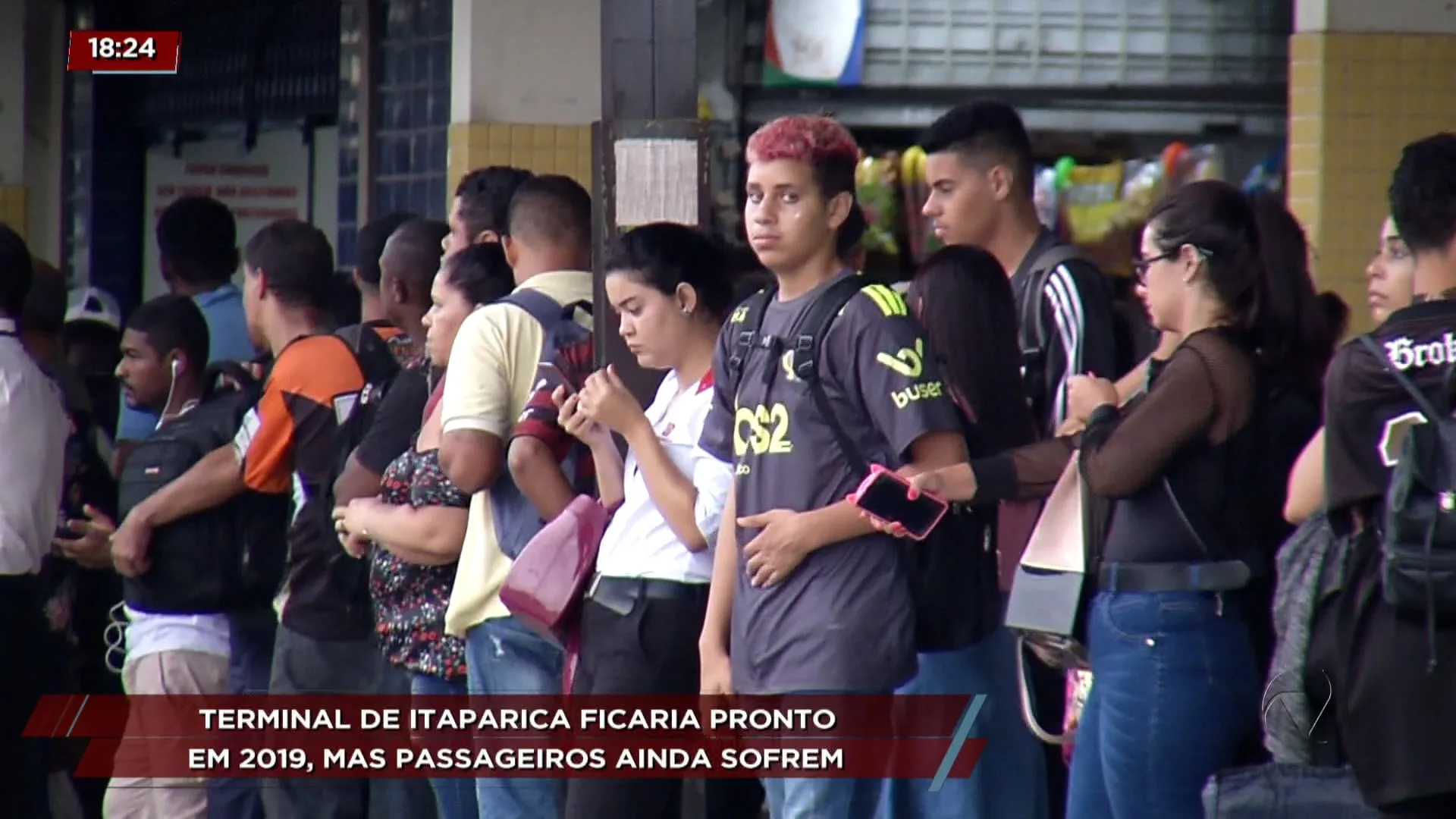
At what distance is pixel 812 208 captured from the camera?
497cm

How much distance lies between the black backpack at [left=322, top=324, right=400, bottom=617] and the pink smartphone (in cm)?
232

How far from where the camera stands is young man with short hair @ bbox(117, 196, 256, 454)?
8.75 meters

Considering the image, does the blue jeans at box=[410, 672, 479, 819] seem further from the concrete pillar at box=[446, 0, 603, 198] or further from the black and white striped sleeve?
the concrete pillar at box=[446, 0, 603, 198]

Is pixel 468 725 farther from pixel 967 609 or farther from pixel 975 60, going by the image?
pixel 975 60

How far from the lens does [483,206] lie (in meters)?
6.64

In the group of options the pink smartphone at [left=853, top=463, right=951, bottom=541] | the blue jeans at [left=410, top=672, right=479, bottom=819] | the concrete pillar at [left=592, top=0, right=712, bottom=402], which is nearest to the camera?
the pink smartphone at [left=853, top=463, right=951, bottom=541]

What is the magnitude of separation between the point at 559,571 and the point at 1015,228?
1437mm

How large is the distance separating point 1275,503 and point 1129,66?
15.7 feet

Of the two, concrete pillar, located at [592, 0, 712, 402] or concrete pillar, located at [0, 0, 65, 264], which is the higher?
concrete pillar, located at [0, 0, 65, 264]

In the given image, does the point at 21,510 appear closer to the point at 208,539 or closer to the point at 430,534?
the point at 208,539

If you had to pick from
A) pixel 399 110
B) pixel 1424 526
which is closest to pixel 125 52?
pixel 399 110

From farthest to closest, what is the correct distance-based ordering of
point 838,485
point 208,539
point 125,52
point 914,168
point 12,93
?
1. point 12,93
2. point 125,52
3. point 914,168
4. point 208,539
5. point 838,485

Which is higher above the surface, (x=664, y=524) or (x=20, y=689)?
(x=664, y=524)

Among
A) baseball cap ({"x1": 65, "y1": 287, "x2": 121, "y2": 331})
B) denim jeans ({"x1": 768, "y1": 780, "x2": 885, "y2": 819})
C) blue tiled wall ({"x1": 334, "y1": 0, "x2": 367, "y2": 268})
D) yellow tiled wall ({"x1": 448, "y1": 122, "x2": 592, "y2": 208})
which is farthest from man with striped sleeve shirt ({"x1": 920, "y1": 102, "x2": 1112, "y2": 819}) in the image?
blue tiled wall ({"x1": 334, "y1": 0, "x2": 367, "y2": 268})
